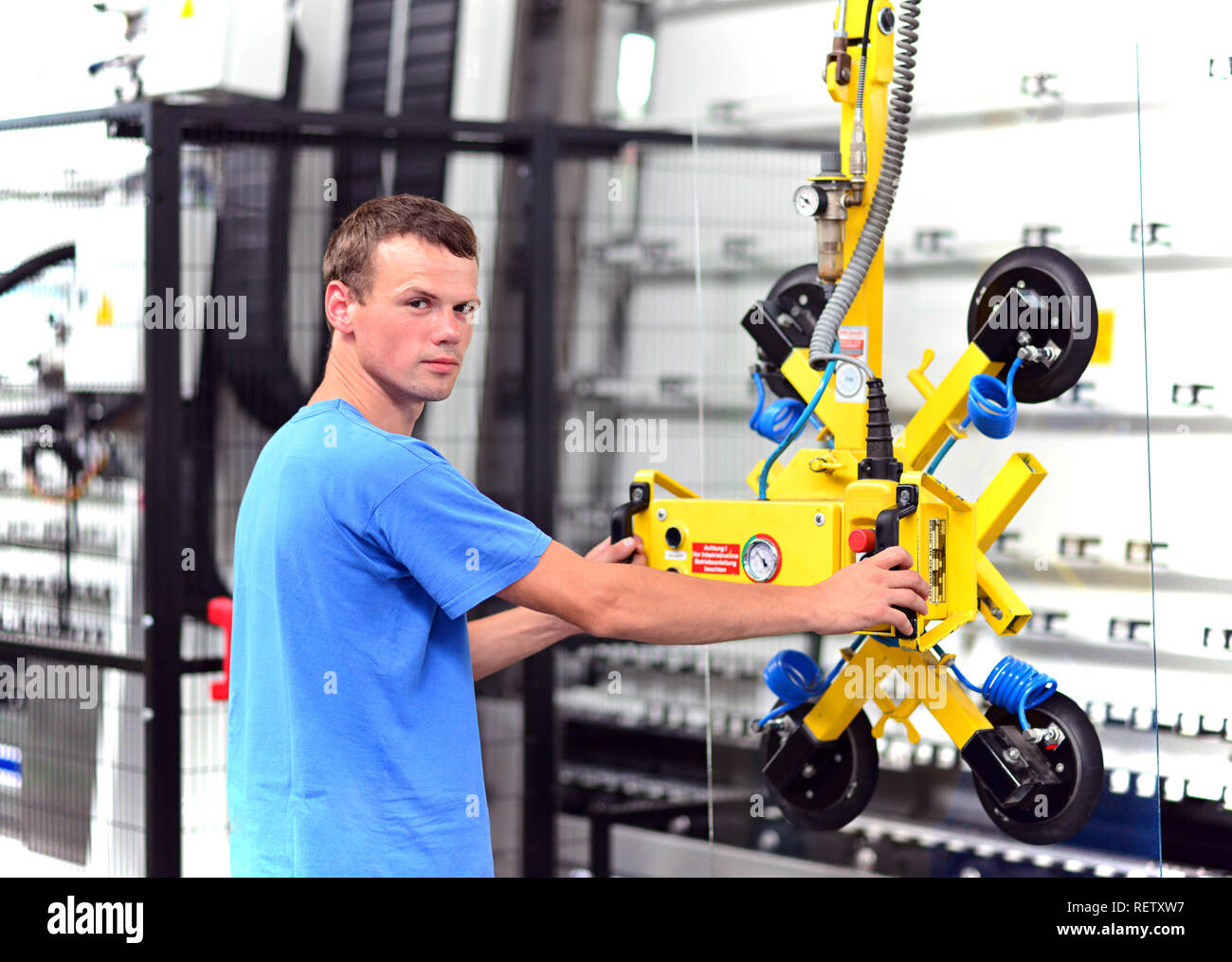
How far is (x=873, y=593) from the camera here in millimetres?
2789

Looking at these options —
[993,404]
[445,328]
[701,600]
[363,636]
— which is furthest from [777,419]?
[363,636]

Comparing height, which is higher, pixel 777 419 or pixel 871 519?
pixel 777 419

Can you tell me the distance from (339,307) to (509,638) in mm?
830

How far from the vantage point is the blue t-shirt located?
8.27ft

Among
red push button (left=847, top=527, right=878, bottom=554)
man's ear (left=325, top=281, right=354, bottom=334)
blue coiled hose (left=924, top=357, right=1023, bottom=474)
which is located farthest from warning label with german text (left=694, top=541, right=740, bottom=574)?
man's ear (left=325, top=281, right=354, bottom=334)

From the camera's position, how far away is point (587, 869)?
537 centimetres

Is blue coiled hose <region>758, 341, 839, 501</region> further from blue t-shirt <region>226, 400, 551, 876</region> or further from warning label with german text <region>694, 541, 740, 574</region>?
blue t-shirt <region>226, 400, 551, 876</region>

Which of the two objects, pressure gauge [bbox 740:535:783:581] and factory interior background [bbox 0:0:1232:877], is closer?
pressure gauge [bbox 740:535:783:581]

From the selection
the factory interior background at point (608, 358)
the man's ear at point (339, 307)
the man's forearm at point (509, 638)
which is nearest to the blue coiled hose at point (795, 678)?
the factory interior background at point (608, 358)

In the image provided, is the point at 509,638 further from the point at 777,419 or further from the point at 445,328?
the point at 777,419

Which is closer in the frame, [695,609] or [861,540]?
[695,609]
